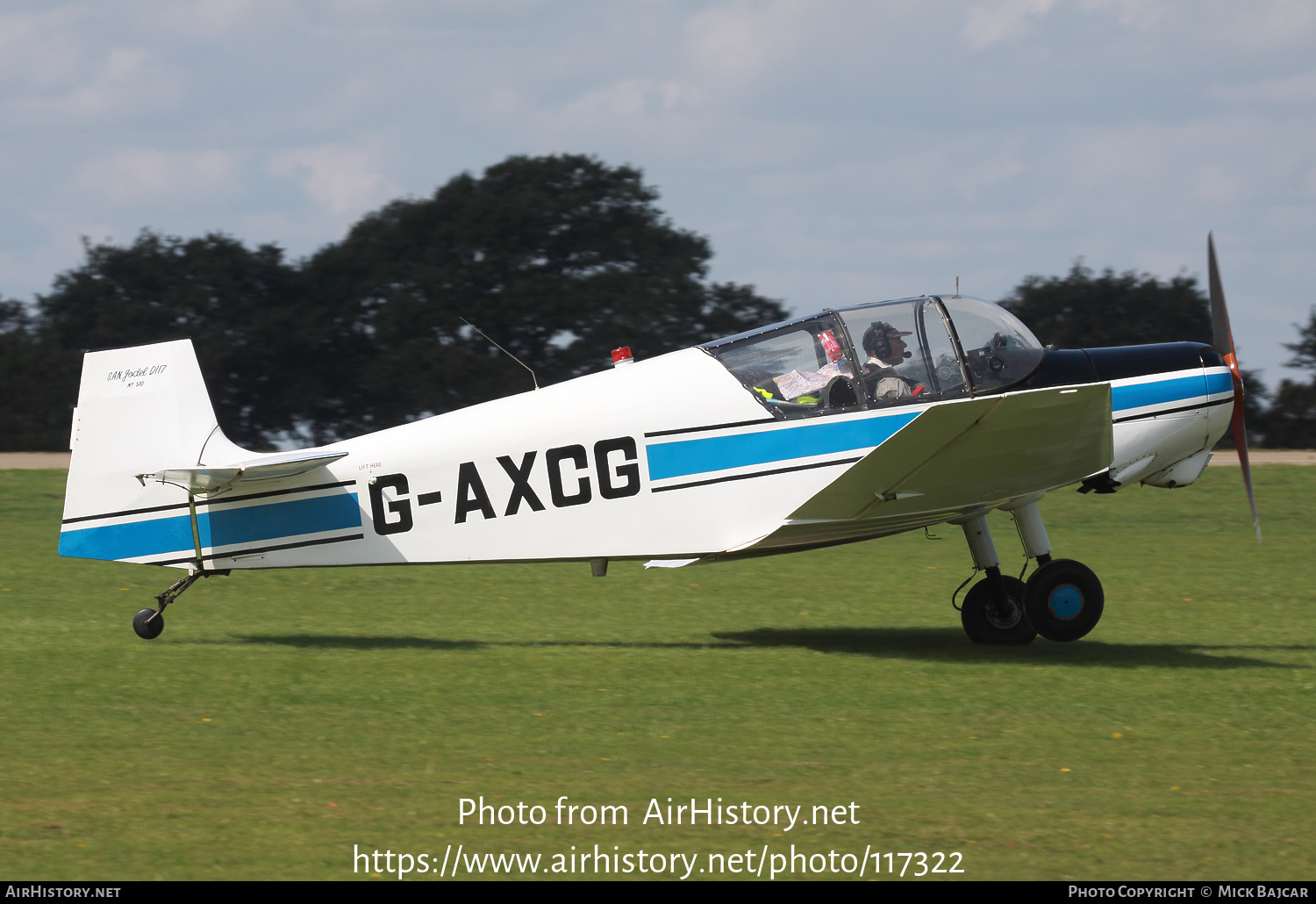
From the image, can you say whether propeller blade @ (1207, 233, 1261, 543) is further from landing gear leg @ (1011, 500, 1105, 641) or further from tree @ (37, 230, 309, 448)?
tree @ (37, 230, 309, 448)

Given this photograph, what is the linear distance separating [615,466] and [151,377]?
3.27 metres

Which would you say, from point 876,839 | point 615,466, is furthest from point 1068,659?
point 876,839

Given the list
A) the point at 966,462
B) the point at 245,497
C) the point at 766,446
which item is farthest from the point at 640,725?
the point at 245,497

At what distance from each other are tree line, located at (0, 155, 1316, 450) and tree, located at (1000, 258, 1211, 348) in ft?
0.17

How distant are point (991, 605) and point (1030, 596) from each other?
15.6 inches

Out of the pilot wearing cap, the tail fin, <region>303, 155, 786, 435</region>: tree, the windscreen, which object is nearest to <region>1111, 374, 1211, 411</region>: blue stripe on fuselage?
the windscreen

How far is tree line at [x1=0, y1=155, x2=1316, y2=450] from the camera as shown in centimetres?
3266

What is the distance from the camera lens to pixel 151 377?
8875mm

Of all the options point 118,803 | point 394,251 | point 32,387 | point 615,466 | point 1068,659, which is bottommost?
point 1068,659

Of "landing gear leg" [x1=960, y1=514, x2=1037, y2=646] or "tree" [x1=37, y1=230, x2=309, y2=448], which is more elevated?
"tree" [x1=37, y1=230, x2=309, y2=448]

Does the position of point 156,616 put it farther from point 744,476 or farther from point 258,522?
point 744,476

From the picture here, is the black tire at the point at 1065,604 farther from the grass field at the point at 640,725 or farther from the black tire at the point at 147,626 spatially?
the black tire at the point at 147,626

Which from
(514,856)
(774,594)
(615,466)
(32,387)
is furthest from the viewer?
(32,387)
